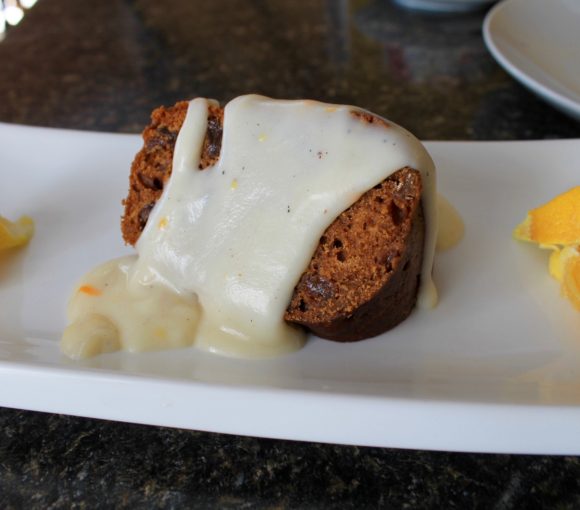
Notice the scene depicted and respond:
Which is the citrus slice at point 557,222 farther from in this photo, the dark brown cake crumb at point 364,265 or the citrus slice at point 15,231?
the citrus slice at point 15,231

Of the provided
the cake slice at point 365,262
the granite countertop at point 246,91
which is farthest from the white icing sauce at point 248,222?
the granite countertop at point 246,91

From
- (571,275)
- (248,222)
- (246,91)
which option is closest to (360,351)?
(248,222)

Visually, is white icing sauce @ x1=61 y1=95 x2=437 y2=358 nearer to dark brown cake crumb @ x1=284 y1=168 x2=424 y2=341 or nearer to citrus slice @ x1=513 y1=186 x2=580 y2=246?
dark brown cake crumb @ x1=284 y1=168 x2=424 y2=341

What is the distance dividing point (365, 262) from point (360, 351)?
0.56 feet

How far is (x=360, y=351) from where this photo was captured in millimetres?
1314

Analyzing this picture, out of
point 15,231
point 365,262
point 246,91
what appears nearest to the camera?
point 365,262

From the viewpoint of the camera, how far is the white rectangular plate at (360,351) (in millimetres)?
1001

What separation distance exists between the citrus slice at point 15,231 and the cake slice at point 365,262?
1.64ft

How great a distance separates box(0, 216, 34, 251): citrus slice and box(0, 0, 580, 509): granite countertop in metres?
0.21

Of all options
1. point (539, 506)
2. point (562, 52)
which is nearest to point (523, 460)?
point (539, 506)

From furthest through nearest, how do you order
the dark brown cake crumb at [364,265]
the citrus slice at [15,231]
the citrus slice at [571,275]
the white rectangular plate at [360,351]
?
the citrus slice at [15,231], the citrus slice at [571,275], the dark brown cake crumb at [364,265], the white rectangular plate at [360,351]

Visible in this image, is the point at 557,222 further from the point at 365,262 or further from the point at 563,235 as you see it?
the point at 365,262

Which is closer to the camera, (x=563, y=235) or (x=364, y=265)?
(x=364, y=265)

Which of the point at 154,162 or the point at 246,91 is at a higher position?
the point at 154,162
